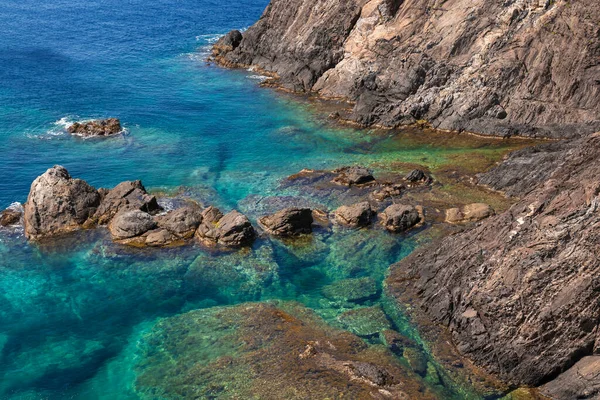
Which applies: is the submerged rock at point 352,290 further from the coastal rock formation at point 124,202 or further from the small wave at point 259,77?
the small wave at point 259,77

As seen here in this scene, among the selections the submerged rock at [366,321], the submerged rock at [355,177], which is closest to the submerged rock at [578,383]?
the submerged rock at [366,321]

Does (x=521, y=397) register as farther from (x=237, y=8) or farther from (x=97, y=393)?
(x=237, y=8)

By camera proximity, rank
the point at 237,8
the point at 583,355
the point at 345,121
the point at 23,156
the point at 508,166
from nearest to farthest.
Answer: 1. the point at 583,355
2. the point at 508,166
3. the point at 23,156
4. the point at 345,121
5. the point at 237,8

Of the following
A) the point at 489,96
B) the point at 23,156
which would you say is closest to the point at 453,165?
the point at 489,96

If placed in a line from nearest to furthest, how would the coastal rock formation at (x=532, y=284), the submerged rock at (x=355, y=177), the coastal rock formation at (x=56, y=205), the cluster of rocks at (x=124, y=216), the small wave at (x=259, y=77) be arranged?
the coastal rock formation at (x=532, y=284) → the cluster of rocks at (x=124, y=216) → the coastal rock formation at (x=56, y=205) → the submerged rock at (x=355, y=177) → the small wave at (x=259, y=77)

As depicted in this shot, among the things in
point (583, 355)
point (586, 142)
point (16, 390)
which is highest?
point (586, 142)

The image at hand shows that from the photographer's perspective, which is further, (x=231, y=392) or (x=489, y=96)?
(x=489, y=96)
